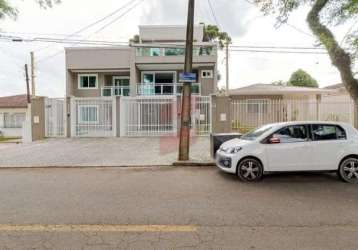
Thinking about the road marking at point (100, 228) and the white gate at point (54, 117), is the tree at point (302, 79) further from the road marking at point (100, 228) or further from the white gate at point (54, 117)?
the road marking at point (100, 228)

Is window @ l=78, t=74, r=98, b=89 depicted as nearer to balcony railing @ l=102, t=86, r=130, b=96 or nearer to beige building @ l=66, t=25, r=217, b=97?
beige building @ l=66, t=25, r=217, b=97

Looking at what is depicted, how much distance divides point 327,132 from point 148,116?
11.7m

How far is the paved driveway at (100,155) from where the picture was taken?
1047cm

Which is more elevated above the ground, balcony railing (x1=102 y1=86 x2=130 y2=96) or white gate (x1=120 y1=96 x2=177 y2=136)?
balcony railing (x1=102 y1=86 x2=130 y2=96)

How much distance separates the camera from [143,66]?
2369 centimetres

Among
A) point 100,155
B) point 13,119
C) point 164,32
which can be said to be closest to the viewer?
point 100,155

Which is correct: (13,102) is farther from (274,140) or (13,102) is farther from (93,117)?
(274,140)

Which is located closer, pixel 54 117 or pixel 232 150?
pixel 232 150

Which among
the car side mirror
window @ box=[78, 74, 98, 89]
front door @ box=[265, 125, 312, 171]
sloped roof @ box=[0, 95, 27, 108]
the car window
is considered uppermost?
window @ box=[78, 74, 98, 89]

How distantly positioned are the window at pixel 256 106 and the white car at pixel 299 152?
9.55 meters

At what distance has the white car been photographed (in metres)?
7.46

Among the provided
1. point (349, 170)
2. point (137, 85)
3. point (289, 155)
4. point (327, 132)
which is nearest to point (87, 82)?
point (137, 85)

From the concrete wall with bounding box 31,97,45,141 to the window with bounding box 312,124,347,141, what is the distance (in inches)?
603

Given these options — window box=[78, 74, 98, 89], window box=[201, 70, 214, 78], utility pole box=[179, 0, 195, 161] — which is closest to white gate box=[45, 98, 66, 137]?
window box=[78, 74, 98, 89]
